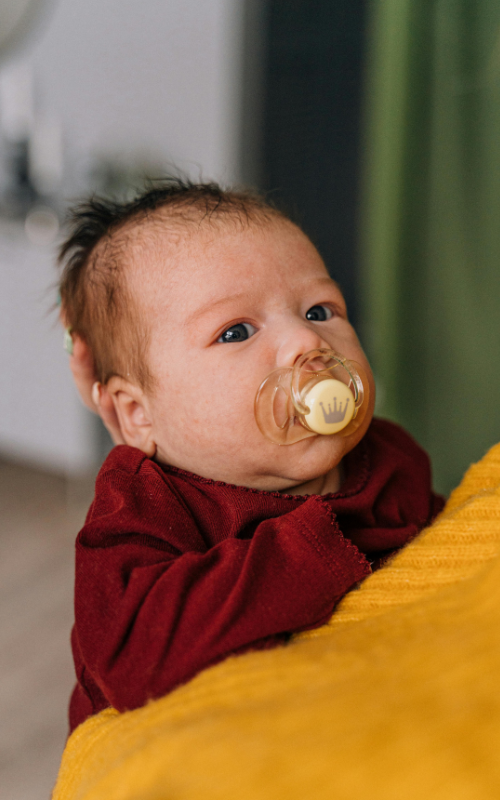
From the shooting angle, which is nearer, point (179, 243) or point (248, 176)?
point (179, 243)

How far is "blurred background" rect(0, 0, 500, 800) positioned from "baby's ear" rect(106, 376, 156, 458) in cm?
41

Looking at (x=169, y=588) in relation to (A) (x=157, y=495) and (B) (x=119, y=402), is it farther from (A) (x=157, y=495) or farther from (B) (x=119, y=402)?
(B) (x=119, y=402)

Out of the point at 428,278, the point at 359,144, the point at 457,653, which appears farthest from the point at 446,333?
the point at 457,653

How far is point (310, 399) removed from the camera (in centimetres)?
68

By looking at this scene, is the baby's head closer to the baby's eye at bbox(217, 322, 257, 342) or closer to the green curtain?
the baby's eye at bbox(217, 322, 257, 342)

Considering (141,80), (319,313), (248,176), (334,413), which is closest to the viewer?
(334,413)

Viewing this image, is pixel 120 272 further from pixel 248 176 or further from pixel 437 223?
pixel 248 176

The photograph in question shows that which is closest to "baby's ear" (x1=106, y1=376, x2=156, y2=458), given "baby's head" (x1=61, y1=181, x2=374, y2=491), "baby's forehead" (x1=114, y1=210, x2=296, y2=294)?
"baby's head" (x1=61, y1=181, x2=374, y2=491)

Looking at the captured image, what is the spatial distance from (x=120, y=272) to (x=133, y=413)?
6.9 inches

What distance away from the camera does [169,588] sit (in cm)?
58

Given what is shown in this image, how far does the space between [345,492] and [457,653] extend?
1.15ft

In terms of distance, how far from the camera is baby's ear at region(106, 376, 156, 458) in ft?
2.69

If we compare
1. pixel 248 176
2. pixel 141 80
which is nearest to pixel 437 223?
pixel 248 176

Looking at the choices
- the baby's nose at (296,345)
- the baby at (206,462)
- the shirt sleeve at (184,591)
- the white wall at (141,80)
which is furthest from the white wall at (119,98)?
the shirt sleeve at (184,591)
